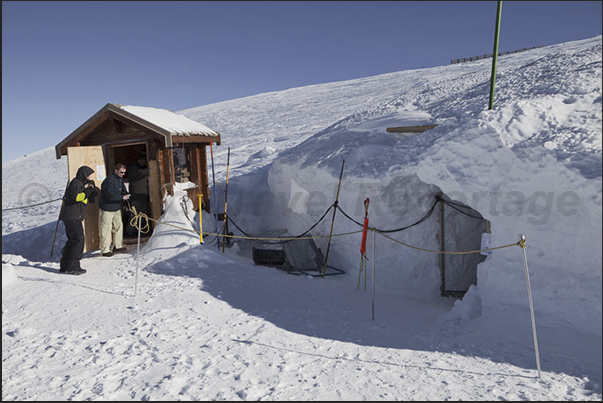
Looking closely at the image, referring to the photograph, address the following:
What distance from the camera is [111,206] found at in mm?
7801

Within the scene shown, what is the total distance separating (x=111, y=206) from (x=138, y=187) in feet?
7.77

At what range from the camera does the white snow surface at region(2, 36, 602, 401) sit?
12.4ft

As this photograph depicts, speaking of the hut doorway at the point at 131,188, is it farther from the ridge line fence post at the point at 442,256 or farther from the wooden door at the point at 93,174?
the ridge line fence post at the point at 442,256

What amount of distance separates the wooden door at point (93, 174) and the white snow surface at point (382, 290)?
773mm

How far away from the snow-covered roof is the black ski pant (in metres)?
2.53

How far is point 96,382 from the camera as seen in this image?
3.65 m

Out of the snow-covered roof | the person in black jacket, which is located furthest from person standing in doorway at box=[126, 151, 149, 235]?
the person in black jacket

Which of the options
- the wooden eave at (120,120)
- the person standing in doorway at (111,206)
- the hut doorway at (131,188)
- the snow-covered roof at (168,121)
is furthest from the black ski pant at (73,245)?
the snow-covered roof at (168,121)

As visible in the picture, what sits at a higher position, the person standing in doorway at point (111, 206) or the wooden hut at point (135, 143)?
the wooden hut at point (135, 143)

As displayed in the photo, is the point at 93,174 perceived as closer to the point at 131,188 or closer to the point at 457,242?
the point at 131,188

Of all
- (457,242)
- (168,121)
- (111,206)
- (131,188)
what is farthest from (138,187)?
(457,242)

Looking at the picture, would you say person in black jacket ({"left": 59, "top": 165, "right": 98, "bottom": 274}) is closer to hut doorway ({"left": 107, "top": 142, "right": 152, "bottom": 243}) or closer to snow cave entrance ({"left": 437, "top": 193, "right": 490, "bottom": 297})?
hut doorway ({"left": 107, "top": 142, "right": 152, "bottom": 243})

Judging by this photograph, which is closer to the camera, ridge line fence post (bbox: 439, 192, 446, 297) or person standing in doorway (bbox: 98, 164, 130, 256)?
ridge line fence post (bbox: 439, 192, 446, 297)

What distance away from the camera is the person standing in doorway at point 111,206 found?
770 centimetres
